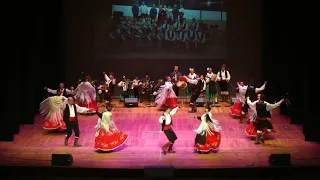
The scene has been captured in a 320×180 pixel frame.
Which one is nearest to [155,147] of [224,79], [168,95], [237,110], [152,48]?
[168,95]

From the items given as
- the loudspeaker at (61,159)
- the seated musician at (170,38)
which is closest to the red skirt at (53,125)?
the loudspeaker at (61,159)

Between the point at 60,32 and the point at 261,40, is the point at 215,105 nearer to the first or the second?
the point at 261,40

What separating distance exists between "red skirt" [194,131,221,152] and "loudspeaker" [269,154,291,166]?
1.31 meters

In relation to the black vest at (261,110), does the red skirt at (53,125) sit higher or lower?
lower

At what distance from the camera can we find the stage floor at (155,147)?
10.0 meters

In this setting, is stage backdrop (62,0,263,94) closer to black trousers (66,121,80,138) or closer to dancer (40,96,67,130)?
dancer (40,96,67,130)

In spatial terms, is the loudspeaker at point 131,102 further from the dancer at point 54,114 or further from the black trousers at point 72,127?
the black trousers at point 72,127

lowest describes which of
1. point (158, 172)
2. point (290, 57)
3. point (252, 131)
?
point (158, 172)

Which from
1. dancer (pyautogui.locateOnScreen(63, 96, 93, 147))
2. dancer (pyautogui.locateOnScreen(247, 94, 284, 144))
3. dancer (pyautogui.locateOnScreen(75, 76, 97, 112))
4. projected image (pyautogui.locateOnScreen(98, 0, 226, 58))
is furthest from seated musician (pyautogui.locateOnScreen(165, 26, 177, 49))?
dancer (pyautogui.locateOnScreen(63, 96, 93, 147))

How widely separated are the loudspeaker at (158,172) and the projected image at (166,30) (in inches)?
280

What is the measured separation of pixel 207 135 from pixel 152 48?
5.95 meters

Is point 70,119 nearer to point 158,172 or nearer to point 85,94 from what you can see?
point 85,94

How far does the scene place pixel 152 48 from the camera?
1590 centimetres

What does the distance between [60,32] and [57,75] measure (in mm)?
1316
